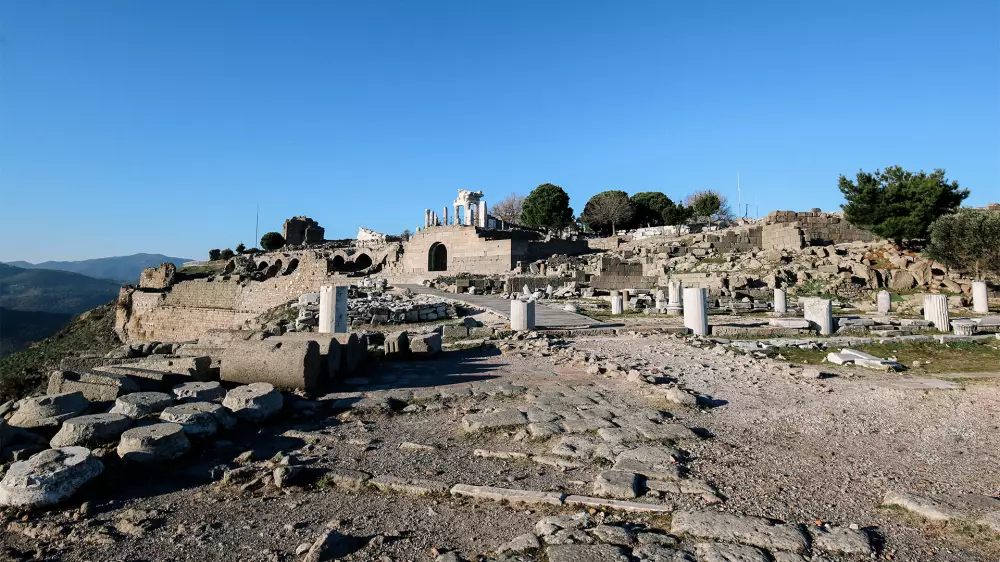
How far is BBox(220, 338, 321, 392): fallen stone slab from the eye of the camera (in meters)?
6.21

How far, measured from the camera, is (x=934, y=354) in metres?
9.16

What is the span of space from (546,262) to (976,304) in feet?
65.9

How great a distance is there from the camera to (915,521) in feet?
9.93

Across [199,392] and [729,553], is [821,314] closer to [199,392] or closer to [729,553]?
[729,553]

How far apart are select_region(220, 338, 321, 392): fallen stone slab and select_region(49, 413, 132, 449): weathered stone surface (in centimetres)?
187

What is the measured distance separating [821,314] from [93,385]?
12.9 m

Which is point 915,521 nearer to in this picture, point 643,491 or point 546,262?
point 643,491

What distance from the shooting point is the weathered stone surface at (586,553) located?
2586 mm

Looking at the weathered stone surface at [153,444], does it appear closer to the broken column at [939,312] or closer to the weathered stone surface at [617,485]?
the weathered stone surface at [617,485]

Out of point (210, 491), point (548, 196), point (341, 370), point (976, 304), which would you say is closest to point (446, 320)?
point (341, 370)

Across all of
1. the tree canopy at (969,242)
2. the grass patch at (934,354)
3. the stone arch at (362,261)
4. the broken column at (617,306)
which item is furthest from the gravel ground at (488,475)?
the stone arch at (362,261)

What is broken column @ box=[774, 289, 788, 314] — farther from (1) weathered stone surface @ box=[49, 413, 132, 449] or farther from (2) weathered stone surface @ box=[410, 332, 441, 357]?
(1) weathered stone surface @ box=[49, 413, 132, 449]

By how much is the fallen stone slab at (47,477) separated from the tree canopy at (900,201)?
32158mm

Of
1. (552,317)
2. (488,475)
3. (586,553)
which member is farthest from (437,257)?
(586,553)
